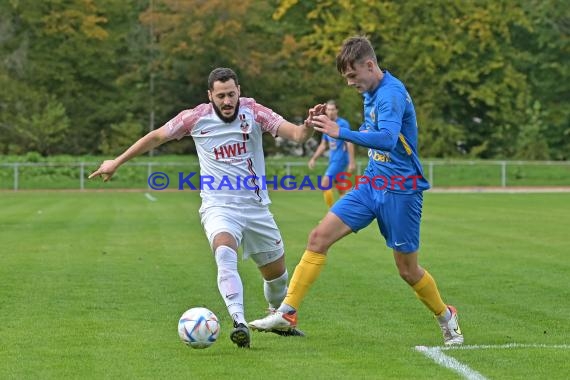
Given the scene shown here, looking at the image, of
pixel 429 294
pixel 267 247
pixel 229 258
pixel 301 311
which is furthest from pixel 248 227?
pixel 301 311

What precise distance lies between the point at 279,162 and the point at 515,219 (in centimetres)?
2370

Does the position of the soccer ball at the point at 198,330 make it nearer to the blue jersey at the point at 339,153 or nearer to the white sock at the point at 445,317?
the white sock at the point at 445,317

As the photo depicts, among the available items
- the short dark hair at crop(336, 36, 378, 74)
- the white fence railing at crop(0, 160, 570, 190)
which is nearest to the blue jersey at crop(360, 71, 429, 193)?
the short dark hair at crop(336, 36, 378, 74)

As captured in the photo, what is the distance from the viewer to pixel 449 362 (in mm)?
7656

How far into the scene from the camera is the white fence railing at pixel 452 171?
43906mm

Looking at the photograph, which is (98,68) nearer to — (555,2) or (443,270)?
(555,2)

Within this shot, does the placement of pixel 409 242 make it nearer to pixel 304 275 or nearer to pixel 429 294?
pixel 429 294

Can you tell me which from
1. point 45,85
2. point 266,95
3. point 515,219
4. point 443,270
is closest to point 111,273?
point 443,270

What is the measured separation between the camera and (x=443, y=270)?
13867mm

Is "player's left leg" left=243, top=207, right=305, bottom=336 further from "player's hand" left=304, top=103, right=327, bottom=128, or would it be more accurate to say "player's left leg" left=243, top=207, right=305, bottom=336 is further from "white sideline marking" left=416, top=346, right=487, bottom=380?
"white sideline marking" left=416, top=346, right=487, bottom=380

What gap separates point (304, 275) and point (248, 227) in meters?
0.58

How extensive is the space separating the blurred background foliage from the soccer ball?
4521cm

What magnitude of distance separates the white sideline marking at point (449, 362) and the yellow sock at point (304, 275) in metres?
0.93

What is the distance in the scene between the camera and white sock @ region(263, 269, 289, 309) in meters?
9.24
